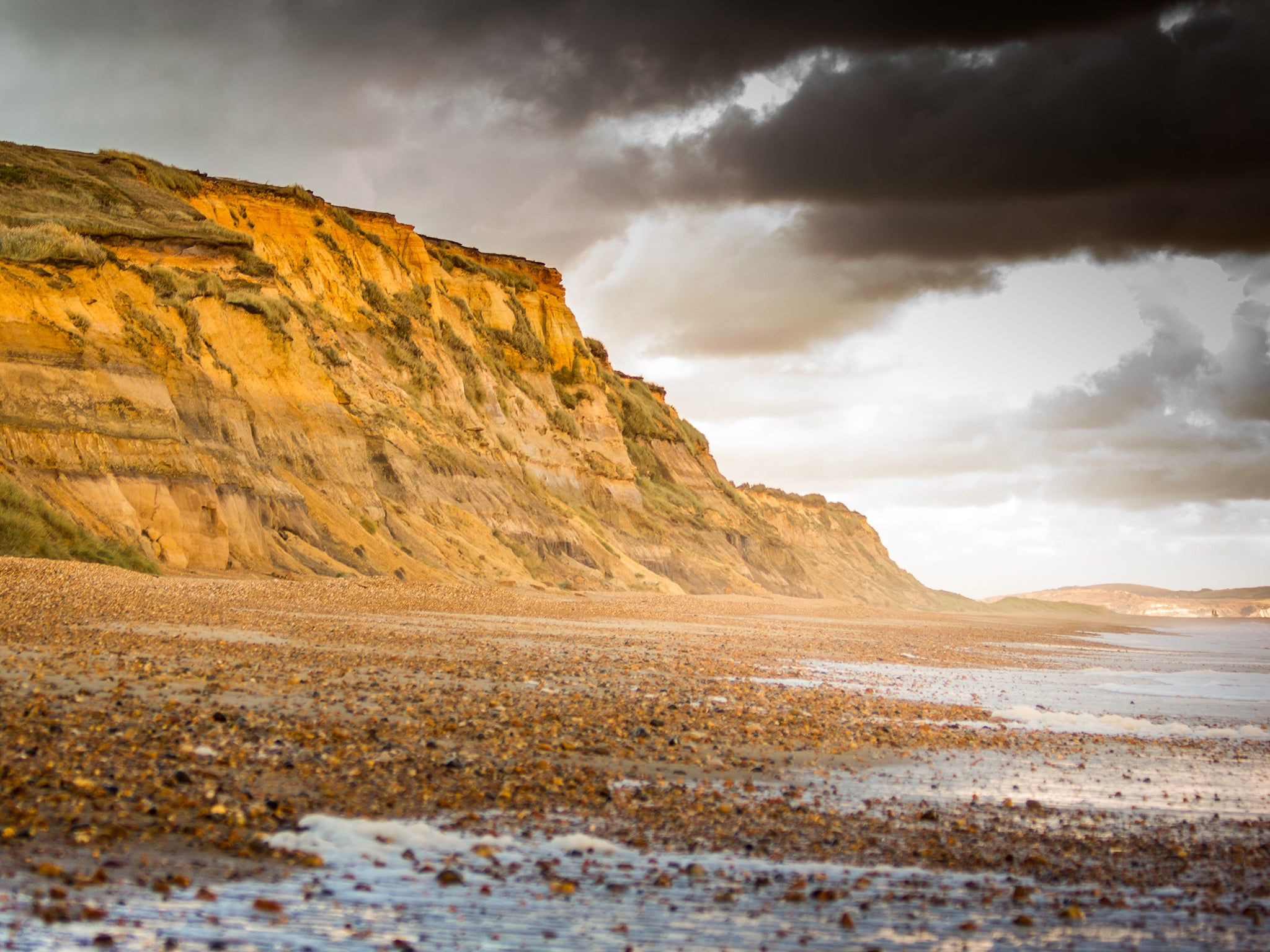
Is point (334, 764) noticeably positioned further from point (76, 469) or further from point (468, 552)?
point (468, 552)

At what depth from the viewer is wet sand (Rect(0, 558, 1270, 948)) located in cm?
466

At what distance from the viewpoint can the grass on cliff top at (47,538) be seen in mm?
19750

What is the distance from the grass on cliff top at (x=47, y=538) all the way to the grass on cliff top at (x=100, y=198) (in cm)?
1175

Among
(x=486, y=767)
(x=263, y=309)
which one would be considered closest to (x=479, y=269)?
(x=263, y=309)

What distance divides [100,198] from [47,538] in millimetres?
21541

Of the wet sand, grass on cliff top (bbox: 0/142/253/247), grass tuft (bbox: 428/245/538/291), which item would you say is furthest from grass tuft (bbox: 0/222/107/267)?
grass tuft (bbox: 428/245/538/291)

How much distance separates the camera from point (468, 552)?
119ft

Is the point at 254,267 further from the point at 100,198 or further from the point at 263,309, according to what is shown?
the point at 100,198

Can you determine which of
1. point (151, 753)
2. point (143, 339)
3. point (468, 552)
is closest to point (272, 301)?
point (143, 339)

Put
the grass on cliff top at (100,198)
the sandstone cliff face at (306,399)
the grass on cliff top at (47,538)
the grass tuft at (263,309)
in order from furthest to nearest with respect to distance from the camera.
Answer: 1. the grass tuft at (263,309)
2. the grass on cliff top at (100,198)
3. the sandstone cliff face at (306,399)
4. the grass on cliff top at (47,538)

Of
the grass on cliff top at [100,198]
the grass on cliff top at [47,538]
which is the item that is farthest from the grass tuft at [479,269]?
the grass on cliff top at [47,538]

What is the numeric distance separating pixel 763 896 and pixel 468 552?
32500 millimetres

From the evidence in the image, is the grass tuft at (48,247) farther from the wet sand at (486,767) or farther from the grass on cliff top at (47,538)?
the wet sand at (486,767)

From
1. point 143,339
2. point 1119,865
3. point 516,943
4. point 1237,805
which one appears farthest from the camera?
point 143,339
